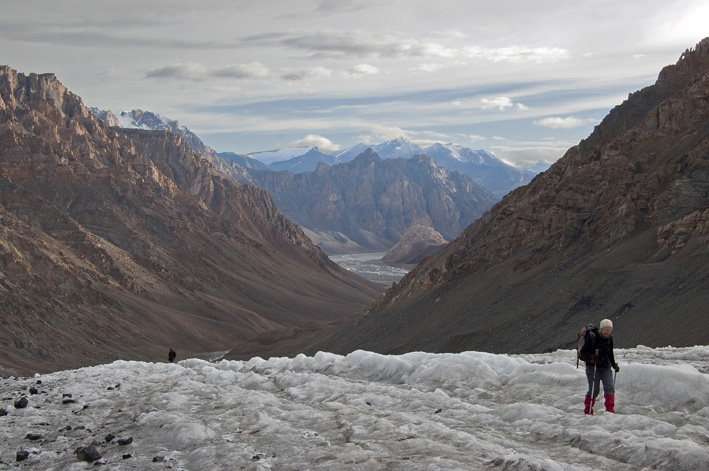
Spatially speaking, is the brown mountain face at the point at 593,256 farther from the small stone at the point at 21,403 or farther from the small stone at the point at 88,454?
the small stone at the point at 21,403

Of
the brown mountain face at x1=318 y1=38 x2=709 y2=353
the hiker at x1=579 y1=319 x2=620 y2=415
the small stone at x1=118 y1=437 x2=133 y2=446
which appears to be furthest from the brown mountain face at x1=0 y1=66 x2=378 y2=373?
the hiker at x1=579 y1=319 x2=620 y2=415

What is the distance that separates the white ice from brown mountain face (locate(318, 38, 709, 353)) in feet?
62.8

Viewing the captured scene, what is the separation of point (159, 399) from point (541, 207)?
52977 millimetres

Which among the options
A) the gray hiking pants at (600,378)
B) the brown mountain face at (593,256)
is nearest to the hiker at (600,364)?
the gray hiking pants at (600,378)

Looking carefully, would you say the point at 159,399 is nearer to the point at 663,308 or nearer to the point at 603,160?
the point at 663,308

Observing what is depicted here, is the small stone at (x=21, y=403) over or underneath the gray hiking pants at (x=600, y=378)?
underneath

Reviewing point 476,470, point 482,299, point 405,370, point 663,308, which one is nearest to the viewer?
point 476,470

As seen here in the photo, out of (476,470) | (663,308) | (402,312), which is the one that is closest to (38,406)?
(476,470)

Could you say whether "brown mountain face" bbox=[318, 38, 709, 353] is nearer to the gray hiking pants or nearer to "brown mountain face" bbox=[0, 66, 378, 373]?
the gray hiking pants

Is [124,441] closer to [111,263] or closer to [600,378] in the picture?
[600,378]

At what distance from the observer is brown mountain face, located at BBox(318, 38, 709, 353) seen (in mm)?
39344

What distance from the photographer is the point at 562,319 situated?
4228cm

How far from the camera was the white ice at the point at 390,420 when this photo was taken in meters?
9.75

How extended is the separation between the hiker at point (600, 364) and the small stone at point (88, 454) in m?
8.56
